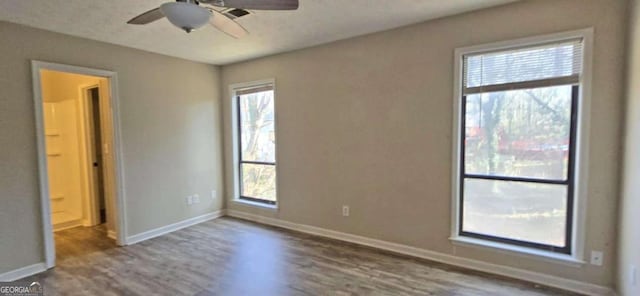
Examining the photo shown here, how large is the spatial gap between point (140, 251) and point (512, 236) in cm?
389

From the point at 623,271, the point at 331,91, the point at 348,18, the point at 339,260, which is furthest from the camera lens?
the point at 331,91

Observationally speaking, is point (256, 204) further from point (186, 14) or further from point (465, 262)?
point (186, 14)

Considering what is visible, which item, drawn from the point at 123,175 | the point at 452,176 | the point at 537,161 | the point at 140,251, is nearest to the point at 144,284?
the point at 140,251

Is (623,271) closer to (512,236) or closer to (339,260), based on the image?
(512,236)

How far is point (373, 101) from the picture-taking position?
3.35m

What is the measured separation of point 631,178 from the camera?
82.6 inches

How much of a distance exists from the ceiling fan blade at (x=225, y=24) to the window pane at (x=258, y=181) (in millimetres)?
2413

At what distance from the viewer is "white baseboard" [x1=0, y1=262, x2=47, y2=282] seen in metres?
2.78

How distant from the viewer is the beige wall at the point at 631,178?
6.56ft

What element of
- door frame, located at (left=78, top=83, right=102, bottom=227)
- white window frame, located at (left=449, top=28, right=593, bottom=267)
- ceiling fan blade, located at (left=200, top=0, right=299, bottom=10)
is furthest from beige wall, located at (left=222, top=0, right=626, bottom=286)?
door frame, located at (left=78, top=83, right=102, bottom=227)

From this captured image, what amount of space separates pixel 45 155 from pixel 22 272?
1118 millimetres

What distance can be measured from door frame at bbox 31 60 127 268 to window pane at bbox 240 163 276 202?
166 cm

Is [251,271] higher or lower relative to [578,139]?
lower

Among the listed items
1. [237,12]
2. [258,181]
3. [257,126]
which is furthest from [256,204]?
[237,12]
